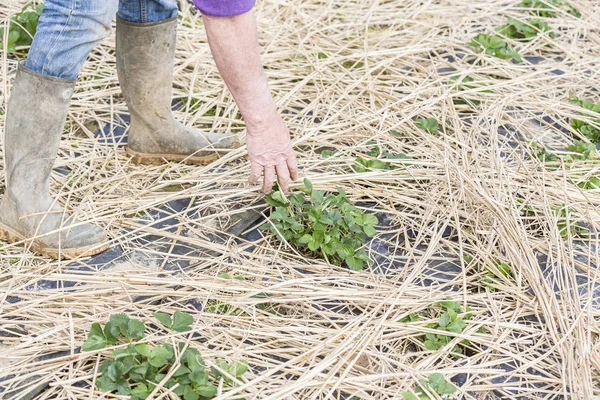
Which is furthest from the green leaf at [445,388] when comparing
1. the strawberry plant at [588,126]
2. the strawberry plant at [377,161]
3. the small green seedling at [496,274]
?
the strawberry plant at [588,126]

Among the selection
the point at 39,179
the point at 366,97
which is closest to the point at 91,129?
the point at 39,179

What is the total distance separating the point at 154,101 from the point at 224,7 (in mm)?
800

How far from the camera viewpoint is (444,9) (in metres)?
3.70

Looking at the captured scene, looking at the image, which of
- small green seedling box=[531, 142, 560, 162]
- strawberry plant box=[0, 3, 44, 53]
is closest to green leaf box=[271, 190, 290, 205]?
small green seedling box=[531, 142, 560, 162]

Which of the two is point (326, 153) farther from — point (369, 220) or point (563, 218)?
point (563, 218)

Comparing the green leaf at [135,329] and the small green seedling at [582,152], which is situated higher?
the green leaf at [135,329]

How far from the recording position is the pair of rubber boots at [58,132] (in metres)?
2.10

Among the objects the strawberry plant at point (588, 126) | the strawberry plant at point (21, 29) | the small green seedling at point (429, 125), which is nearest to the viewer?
the small green seedling at point (429, 125)

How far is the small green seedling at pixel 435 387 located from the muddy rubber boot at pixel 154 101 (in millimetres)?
1210

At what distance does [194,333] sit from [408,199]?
0.87m

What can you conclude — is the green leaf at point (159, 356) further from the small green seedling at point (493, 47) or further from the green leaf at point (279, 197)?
the small green seedling at point (493, 47)

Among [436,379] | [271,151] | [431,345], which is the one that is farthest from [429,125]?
[436,379]

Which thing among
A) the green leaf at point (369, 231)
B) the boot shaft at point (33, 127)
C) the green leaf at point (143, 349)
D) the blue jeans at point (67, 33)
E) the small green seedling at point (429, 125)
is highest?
the blue jeans at point (67, 33)

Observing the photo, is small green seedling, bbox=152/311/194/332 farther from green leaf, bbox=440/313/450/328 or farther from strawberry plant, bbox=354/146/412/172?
strawberry plant, bbox=354/146/412/172
